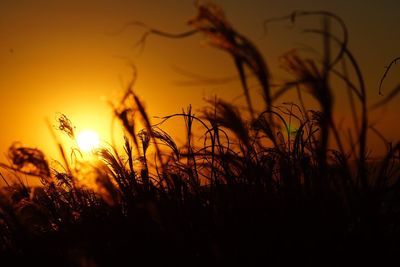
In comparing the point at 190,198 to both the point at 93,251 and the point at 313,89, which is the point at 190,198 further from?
the point at 313,89

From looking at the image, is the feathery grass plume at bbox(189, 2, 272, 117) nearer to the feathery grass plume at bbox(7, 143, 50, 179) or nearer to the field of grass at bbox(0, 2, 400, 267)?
the field of grass at bbox(0, 2, 400, 267)

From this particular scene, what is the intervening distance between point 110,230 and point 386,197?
4.90 feet

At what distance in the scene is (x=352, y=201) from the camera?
2096 millimetres

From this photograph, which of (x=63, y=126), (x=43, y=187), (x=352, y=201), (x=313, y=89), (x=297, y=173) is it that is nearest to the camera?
(x=313, y=89)

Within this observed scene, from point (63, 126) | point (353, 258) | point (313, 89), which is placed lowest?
point (353, 258)

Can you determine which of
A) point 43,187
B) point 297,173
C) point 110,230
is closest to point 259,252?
point 297,173

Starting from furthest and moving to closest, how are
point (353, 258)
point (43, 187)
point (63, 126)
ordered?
point (43, 187)
point (63, 126)
point (353, 258)

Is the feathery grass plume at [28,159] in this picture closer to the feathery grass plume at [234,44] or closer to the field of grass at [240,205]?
the field of grass at [240,205]

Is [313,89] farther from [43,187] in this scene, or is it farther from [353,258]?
[43,187]

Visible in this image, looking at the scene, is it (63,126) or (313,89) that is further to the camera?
(63,126)

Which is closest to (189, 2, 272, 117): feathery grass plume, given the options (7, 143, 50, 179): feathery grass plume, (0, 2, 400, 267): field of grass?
(0, 2, 400, 267): field of grass

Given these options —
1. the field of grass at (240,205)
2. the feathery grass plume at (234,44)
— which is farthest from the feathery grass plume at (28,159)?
the feathery grass plume at (234,44)

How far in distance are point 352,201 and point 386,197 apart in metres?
0.33

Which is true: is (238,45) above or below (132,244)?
above
